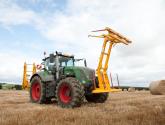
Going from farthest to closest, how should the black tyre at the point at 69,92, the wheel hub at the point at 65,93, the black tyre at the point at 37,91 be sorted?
the black tyre at the point at 37,91
the wheel hub at the point at 65,93
the black tyre at the point at 69,92

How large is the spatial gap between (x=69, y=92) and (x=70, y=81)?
53 cm

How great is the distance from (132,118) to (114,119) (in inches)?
17.5

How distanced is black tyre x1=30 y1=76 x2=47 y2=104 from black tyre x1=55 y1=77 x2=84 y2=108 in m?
1.47

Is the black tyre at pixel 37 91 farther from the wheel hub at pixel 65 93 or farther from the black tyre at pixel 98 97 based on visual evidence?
the black tyre at pixel 98 97

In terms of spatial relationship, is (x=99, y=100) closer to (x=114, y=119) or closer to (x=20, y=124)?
(x=114, y=119)

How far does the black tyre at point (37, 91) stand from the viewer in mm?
13250

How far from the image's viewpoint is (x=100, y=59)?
1223cm

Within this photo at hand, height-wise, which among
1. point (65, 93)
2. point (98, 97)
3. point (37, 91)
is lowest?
point (98, 97)

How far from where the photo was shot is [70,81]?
1128 cm

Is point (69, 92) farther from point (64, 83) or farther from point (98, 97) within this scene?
point (98, 97)

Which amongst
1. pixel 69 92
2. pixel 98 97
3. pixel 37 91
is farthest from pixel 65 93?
pixel 37 91

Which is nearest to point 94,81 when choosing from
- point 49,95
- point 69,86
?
point 69,86

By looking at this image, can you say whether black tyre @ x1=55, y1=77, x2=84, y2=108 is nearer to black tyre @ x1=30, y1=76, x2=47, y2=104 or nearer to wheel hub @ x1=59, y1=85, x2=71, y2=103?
wheel hub @ x1=59, y1=85, x2=71, y2=103

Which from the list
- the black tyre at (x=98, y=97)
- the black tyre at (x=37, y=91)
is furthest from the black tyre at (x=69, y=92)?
the black tyre at (x=98, y=97)
